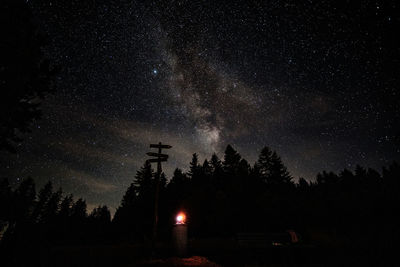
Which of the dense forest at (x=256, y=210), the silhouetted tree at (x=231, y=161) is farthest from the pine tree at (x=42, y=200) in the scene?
the silhouetted tree at (x=231, y=161)

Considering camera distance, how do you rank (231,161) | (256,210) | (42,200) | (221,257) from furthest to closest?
1. (42,200)
2. (231,161)
3. (256,210)
4. (221,257)

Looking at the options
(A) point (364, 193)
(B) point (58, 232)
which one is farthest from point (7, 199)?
(B) point (58, 232)

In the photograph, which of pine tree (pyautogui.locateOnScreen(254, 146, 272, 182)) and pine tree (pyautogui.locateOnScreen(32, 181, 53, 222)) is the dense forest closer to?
pine tree (pyautogui.locateOnScreen(254, 146, 272, 182))

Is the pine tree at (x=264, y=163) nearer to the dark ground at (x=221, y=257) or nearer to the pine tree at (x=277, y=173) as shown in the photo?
the pine tree at (x=277, y=173)

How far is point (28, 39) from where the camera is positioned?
35.7ft

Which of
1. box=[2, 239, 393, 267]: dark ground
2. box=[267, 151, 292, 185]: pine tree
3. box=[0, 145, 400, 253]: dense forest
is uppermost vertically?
box=[267, 151, 292, 185]: pine tree

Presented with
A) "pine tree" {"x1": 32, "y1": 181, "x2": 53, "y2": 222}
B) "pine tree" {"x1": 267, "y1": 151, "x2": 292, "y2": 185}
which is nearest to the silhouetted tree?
"pine tree" {"x1": 267, "y1": 151, "x2": 292, "y2": 185}

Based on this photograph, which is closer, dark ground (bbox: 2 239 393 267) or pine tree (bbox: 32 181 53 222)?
dark ground (bbox: 2 239 393 267)

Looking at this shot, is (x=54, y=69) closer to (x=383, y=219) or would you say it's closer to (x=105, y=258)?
(x=105, y=258)

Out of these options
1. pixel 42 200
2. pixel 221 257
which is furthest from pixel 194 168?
pixel 42 200

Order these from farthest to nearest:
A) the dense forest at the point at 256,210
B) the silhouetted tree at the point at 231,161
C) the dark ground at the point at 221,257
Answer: the silhouetted tree at the point at 231,161, the dense forest at the point at 256,210, the dark ground at the point at 221,257

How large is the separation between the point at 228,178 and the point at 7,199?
1171 inches

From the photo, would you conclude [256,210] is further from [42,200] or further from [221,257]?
[42,200]

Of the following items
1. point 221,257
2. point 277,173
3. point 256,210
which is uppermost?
point 277,173
